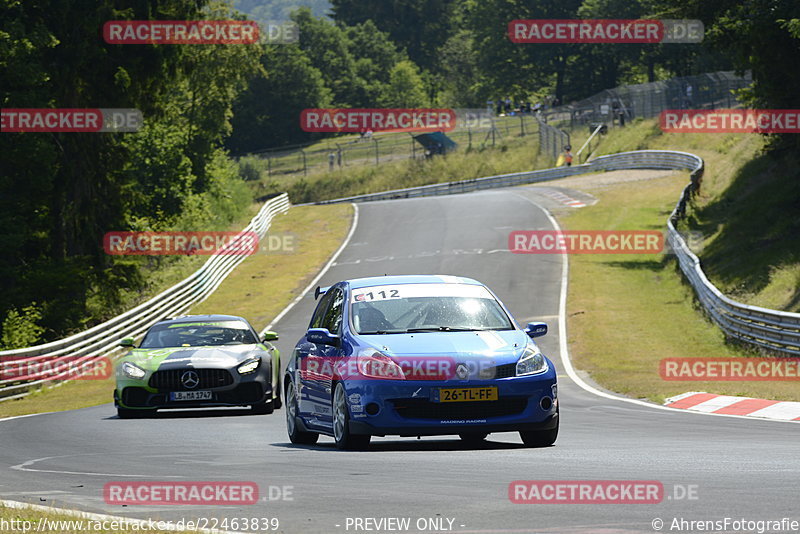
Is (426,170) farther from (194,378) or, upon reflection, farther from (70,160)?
(194,378)

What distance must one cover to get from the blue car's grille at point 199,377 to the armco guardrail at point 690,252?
38.1ft

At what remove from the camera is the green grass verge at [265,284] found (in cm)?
2473

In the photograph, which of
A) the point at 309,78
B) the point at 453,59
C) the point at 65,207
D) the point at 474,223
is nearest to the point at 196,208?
the point at 474,223

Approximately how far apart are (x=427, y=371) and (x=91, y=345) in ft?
68.1

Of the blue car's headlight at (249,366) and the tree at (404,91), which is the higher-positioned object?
the tree at (404,91)

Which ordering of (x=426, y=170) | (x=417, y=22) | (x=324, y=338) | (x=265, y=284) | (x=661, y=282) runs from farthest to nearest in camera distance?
(x=417, y=22), (x=426, y=170), (x=265, y=284), (x=661, y=282), (x=324, y=338)

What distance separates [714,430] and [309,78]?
12522cm

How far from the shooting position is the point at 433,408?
35.2 ft

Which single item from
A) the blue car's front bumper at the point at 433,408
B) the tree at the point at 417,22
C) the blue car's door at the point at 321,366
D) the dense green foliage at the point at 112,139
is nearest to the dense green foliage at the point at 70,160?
the dense green foliage at the point at 112,139

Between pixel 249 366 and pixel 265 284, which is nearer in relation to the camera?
pixel 249 366

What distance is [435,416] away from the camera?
35.2 feet

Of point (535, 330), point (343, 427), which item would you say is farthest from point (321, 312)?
point (535, 330)

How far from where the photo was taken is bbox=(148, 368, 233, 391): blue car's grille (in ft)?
55.2

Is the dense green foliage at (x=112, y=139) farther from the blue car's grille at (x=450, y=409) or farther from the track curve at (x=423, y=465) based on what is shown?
the blue car's grille at (x=450, y=409)
